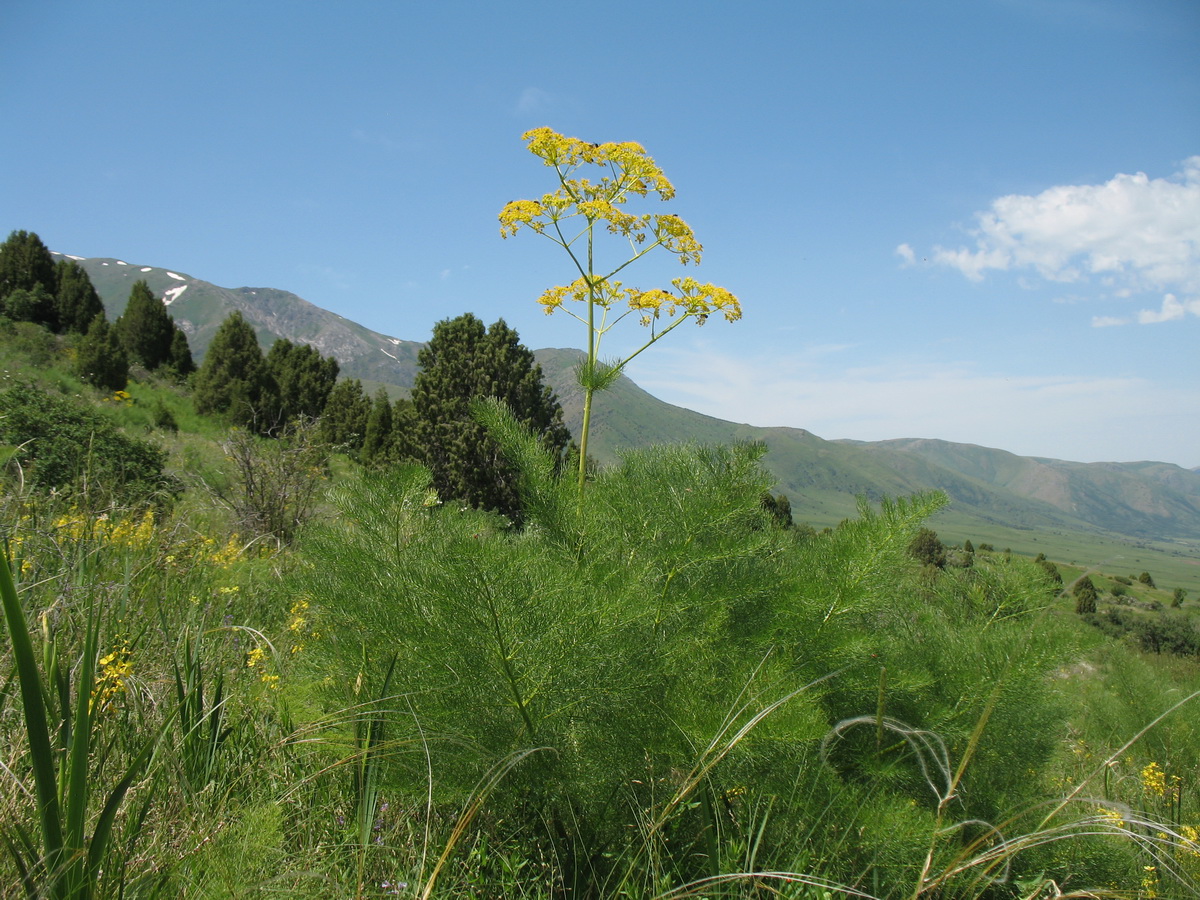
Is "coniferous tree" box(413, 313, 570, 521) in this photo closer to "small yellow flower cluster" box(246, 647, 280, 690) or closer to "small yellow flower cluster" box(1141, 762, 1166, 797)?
"small yellow flower cluster" box(246, 647, 280, 690)

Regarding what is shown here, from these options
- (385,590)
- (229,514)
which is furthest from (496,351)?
(385,590)

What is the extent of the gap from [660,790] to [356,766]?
0.85m

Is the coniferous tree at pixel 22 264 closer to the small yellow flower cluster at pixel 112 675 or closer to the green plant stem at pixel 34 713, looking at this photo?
the small yellow flower cluster at pixel 112 675

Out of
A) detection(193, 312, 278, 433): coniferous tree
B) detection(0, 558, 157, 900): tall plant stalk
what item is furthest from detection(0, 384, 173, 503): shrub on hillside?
detection(193, 312, 278, 433): coniferous tree

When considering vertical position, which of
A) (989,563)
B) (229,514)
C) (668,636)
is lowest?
(229,514)

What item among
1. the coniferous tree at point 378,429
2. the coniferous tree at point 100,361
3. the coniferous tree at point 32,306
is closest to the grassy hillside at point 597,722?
the coniferous tree at point 100,361

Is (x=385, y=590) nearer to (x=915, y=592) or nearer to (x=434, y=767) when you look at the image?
(x=434, y=767)

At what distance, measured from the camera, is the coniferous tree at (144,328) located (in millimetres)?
27844

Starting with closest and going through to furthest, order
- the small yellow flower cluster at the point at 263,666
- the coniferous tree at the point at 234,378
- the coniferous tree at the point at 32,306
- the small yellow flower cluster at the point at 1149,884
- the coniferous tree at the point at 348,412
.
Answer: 1. the small yellow flower cluster at the point at 1149,884
2. the small yellow flower cluster at the point at 263,666
3. the coniferous tree at the point at 234,378
4. the coniferous tree at the point at 32,306
5. the coniferous tree at the point at 348,412

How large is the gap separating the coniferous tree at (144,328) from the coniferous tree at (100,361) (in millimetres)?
7949

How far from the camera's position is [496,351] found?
17.4 meters

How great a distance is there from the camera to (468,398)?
1628 cm

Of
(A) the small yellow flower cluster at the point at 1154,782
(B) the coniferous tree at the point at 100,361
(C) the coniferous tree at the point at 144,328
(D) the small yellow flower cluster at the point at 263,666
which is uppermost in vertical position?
(C) the coniferous tree at the point at 144,328

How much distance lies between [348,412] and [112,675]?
28.9 meters
